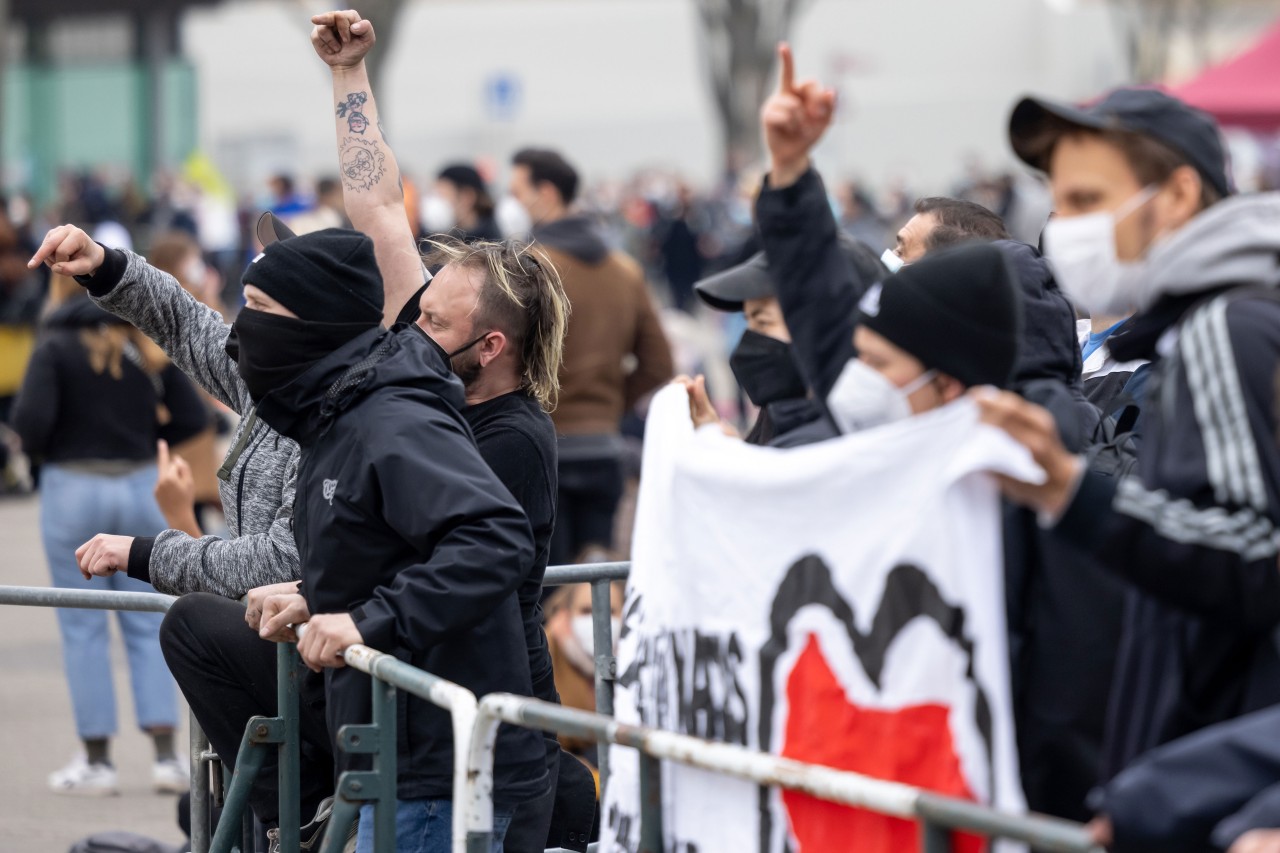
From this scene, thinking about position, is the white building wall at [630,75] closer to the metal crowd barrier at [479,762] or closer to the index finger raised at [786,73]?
the metal crowd barrier at [479,762]

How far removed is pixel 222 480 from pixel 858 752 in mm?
2211

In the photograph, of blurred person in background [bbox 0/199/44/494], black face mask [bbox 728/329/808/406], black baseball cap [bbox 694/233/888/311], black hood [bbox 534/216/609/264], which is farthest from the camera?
blurred person in background [bbox 0/199/44/494]

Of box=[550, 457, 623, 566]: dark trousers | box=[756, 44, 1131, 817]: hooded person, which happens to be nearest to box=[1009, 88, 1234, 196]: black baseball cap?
box=[756, 44, 1131, 817]: hooded person

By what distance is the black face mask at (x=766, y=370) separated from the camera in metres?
3.96

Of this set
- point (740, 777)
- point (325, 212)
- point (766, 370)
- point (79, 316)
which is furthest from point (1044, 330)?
point (325, 212)

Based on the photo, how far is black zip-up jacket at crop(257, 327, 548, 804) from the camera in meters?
3.52

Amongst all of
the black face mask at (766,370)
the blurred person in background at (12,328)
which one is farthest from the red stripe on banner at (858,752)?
the blurred person in background at (12,328)

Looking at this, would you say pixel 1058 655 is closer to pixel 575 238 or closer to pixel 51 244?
pixel 51 244

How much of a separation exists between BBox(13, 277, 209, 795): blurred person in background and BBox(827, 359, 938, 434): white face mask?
481 centimetres

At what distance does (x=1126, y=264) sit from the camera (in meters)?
2.78

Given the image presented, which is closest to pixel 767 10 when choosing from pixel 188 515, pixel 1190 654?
pixel 188 515

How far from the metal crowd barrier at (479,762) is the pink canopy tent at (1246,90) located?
13.0 meters

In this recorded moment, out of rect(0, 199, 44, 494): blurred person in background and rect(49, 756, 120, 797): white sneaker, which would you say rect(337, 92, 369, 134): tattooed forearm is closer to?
rect(49, 756, 120, 797): white sneaker

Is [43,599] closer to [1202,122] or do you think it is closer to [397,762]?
[397,762]
